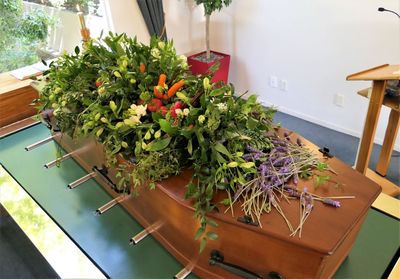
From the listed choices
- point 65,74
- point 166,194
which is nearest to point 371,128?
point 166,194

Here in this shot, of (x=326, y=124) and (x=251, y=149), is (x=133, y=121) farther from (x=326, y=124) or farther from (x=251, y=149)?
(x=326, y=124)

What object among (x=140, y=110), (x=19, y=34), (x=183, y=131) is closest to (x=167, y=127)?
(x=183, y=131)

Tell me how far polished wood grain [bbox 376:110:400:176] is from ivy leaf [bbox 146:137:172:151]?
6.20 ft

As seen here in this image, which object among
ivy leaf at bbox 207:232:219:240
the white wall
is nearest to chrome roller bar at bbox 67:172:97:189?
ivy leaf at bbox 207:232:219:240

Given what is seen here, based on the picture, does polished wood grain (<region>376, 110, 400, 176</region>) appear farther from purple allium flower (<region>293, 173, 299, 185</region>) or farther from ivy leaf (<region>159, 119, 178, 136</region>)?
ivy leaf (<region>159, 119, 178, 136</region>)

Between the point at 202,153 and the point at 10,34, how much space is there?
2.59 m

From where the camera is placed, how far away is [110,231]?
1253 millimetres

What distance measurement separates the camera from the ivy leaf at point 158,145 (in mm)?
958

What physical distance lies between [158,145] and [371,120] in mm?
1522

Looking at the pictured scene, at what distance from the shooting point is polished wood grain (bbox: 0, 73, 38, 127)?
1.97 m

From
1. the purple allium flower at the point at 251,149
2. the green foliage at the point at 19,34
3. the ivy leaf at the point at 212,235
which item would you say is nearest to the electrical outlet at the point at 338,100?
the purple allium flower at the point at 251,149

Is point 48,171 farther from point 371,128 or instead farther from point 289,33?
point 289,33

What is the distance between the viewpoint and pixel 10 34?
105 inches

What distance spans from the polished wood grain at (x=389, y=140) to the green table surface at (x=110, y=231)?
1.17m
